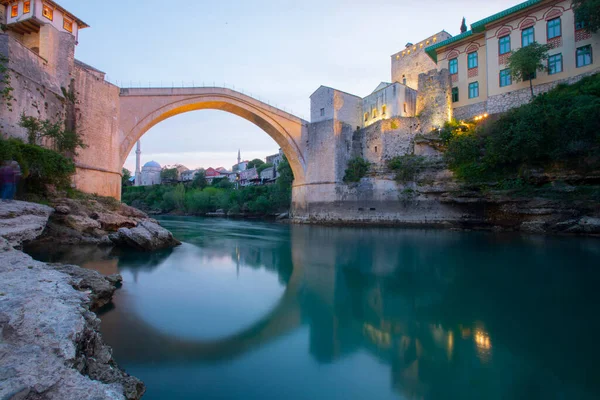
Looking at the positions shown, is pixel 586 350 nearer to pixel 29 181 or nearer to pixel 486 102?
pixel 29 181

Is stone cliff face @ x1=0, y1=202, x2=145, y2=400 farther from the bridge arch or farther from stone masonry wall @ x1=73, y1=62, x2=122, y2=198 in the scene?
the bridge arch

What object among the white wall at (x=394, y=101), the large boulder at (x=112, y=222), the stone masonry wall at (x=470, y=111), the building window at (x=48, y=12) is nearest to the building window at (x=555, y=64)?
the stone masonry wall at (x=470, y=111)

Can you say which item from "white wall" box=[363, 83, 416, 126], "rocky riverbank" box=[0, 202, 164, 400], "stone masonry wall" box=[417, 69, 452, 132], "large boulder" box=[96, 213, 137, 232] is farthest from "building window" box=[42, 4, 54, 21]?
"stone masonry wall" box=[417, 69, 452, 132]

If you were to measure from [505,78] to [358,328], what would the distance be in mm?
16300

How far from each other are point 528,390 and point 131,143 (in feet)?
46.2

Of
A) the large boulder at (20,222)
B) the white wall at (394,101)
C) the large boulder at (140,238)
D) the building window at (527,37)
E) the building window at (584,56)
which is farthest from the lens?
the white wall at (394,101)

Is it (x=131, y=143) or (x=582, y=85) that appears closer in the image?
→ (x=582, y=85)

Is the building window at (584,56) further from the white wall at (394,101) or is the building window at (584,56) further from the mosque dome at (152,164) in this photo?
the mosque dome at (152,164)

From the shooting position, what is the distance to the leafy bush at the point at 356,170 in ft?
57.7

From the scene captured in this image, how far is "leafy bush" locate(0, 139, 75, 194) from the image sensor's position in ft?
20.2

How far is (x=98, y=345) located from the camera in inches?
75.1

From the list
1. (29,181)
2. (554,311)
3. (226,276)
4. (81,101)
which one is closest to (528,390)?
(554,311)

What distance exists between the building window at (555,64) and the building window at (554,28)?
857mm

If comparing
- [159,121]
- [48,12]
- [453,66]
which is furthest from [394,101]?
[48,12]
